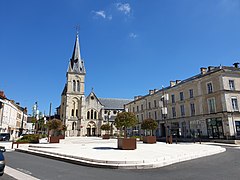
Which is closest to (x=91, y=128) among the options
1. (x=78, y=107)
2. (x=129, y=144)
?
(x=78, y=107)

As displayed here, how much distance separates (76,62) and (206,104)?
4464cm

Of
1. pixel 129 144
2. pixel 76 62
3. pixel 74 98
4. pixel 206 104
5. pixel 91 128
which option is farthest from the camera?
pixel 76 62

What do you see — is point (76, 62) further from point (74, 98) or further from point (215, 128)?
point (215, 128)

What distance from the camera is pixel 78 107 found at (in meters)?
58.6

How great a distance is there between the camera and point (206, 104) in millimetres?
29516

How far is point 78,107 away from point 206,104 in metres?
39.4

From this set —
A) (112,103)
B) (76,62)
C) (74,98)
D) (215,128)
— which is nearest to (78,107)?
(74,98)

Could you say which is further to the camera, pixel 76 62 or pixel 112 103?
pixel 112 103

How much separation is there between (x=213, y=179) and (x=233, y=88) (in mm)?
25184

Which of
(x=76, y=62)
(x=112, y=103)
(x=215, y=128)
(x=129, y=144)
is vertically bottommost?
(x=129, y=144)

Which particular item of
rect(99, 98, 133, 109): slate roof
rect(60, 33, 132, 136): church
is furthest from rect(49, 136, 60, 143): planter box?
rect(99, 98, 133, 109): slate roof

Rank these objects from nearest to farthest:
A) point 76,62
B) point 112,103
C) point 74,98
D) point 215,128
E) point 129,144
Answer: point 129,144
point 215,128
point 74,98
point 76,62
point 112,103

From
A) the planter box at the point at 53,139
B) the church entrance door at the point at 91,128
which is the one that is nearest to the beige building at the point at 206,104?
the planter box at the point at 53,139

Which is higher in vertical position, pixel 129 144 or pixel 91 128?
pixel 91 128
